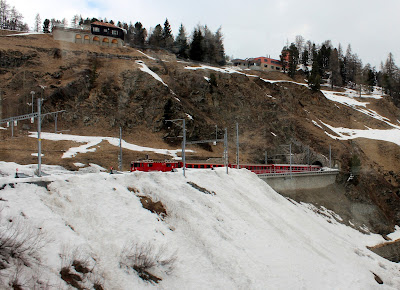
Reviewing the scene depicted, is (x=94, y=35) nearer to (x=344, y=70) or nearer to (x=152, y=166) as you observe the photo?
(x=152, y=166)

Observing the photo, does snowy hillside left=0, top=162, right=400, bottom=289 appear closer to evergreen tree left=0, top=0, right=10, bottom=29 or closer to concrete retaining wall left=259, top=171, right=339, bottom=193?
concrete retaining wall left=259, top=171, right=339, bottom=193

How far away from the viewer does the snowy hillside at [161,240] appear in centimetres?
1570

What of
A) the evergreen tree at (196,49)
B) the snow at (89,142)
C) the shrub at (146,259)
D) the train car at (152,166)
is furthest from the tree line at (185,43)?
the shrub at (146,259)

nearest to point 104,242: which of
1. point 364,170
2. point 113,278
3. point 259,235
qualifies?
point 113,278

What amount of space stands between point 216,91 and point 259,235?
61.1 metres

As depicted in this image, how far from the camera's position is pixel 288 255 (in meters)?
25.5

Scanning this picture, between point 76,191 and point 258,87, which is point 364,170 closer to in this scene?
point 258,87

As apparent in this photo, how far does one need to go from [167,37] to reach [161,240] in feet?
379

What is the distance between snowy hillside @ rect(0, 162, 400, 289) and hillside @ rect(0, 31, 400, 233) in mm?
25382

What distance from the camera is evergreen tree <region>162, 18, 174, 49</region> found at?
394 feet

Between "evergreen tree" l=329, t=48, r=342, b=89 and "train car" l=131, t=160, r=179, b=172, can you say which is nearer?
"train car" l=131, t=160, r=179, b=172

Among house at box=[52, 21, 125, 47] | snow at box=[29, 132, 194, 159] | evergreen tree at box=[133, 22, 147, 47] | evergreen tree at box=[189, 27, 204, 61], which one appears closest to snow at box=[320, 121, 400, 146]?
snow at box=[29, 132, 194, 159]

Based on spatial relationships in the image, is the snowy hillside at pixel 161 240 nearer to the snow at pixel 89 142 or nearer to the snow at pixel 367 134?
the snow at pixel 89 142

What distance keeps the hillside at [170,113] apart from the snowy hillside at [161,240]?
999 inches
